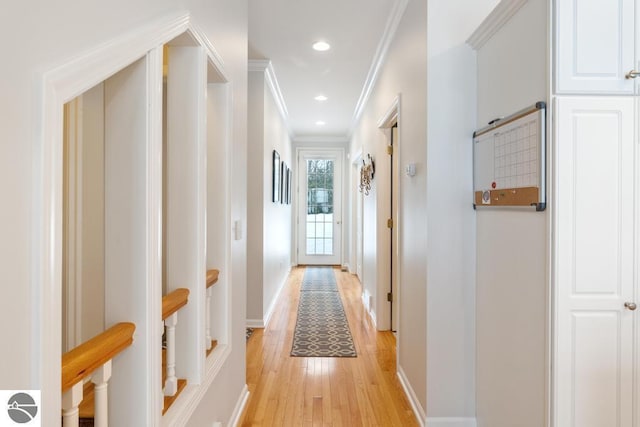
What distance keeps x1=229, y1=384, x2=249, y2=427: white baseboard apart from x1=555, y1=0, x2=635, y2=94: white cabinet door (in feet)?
7.27

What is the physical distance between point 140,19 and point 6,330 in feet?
2.73

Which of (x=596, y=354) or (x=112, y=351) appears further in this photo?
(x=596, y=354)

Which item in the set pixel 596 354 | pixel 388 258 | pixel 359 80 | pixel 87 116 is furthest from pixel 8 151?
pixel 359 80

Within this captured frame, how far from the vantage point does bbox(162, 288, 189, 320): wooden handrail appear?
52.3 inches

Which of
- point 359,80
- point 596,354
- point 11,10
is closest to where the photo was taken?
point 11,10

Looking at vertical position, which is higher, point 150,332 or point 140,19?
point 140,19

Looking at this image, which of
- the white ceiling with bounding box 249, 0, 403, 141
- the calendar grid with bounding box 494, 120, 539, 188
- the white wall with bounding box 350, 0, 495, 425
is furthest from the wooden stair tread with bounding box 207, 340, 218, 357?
the white ceiling with bounding box 249, 0, 403, 141

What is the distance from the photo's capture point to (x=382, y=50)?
12.0ft

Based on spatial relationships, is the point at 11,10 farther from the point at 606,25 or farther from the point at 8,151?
the point at 606,25

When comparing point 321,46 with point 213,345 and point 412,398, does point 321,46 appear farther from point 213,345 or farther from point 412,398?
point 412,398

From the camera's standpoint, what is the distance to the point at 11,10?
2.06ft

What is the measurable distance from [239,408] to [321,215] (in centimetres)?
623

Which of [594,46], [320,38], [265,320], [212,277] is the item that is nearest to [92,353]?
[212,277]

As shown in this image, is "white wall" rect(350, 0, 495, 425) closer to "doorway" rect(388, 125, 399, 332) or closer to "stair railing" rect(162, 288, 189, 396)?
"stair railing" rect(162, 288, 189, 396)
